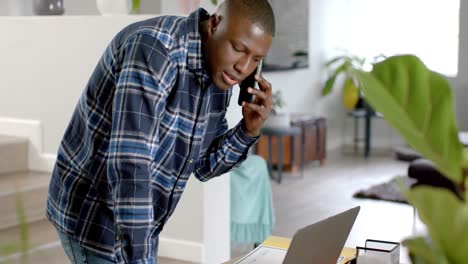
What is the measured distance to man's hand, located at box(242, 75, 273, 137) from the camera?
70.6 inches

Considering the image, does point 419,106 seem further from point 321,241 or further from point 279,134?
point 279,134

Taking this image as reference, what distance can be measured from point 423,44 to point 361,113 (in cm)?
133

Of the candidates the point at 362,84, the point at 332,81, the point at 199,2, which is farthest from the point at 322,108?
the point at 362,84

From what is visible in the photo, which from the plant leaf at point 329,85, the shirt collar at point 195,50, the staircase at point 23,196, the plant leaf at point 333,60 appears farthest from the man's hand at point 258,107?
the plant leaf at point 333,60

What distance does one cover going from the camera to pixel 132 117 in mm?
1592

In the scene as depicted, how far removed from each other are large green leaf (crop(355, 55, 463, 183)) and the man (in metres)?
0.92

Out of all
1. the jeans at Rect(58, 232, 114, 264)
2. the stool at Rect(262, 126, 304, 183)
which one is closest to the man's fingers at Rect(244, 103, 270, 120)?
the jeans at Rect(58, 232, 114, 264)

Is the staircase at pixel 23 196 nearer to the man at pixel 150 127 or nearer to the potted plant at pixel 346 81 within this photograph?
the man at pixel 150 127

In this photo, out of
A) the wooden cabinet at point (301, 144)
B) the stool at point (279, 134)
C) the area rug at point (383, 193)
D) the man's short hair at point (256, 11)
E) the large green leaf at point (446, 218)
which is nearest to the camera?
the large green leaf at point (446, 218)

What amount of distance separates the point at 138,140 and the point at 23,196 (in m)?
2.83

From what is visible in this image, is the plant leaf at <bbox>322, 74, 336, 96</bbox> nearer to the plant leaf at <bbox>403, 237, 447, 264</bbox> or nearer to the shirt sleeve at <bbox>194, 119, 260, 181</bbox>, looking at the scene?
the shirt sleeve at <bbox>194, 119, 260, 181</bbox>

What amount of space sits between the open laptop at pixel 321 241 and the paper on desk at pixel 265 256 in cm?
4

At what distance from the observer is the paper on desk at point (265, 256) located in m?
1.83

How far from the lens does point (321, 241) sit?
4.99 ft
